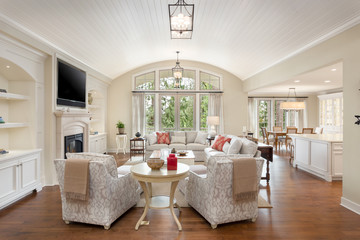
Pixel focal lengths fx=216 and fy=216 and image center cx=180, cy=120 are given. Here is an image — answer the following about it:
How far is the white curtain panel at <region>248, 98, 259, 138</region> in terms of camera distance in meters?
10.4

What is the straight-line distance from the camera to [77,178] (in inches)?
103

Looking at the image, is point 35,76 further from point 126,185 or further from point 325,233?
point 325,233

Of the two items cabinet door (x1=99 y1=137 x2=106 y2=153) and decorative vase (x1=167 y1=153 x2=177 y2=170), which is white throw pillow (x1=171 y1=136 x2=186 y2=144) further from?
decorative vase (x1=167 y1=153 x2=177 y2=170)

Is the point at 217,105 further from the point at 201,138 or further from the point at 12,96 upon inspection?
the point at 12,96

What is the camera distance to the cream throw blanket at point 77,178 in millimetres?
2604

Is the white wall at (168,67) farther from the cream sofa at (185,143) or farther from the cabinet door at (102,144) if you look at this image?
the cream sofa at (185,143)

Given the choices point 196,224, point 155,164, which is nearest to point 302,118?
point 196,224

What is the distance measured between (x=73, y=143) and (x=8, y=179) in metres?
1.88

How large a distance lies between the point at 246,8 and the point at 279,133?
19.5 feet

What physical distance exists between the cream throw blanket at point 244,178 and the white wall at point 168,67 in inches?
229

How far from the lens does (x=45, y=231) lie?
2.62m

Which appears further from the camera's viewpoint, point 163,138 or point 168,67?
point 168,67

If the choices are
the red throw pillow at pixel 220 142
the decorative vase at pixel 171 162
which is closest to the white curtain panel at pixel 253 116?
the red throw pillow at pixel 220 142

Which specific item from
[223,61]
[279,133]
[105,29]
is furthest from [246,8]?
[279,133]
